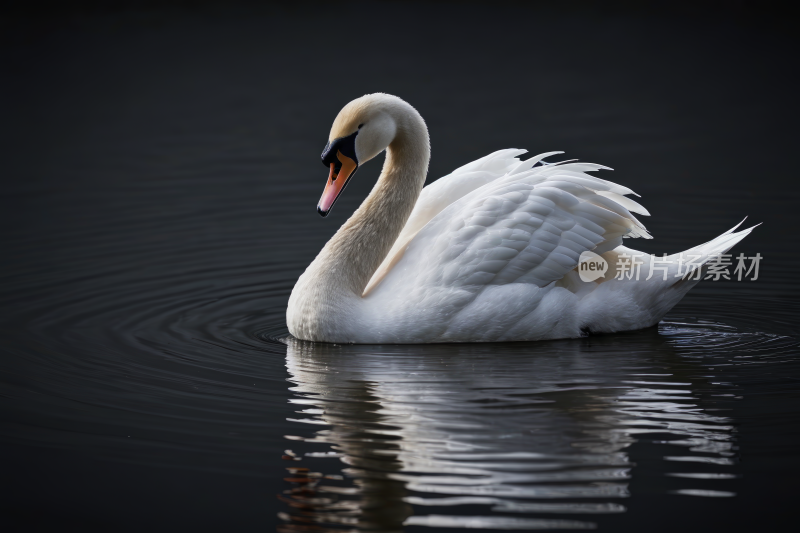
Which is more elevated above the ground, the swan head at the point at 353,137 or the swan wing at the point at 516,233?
the swan head at the point at 353,137

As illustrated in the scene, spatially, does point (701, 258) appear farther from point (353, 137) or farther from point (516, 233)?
point (353, 137)

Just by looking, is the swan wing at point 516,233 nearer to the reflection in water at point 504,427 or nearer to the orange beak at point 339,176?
the reflection in water at point 504,427

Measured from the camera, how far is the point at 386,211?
8117mm

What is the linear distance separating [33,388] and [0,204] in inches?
247

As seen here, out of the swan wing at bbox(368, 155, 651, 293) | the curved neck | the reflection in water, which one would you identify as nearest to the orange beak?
the curved neck

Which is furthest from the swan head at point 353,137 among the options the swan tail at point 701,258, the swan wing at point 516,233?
the swan tail at point 701,258

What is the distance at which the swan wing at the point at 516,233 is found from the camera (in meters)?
7.64

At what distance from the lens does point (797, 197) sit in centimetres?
1212

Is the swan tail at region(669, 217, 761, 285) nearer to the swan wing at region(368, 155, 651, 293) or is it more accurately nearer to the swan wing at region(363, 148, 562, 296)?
the swan wing at region(368, 155, 651, 293)

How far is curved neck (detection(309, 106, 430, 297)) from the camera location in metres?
8.01

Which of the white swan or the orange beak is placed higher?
the orange beak

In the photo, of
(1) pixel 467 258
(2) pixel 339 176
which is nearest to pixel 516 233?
(1) pixel 467 258

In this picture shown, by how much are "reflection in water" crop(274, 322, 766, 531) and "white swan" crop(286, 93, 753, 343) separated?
197 millimetres

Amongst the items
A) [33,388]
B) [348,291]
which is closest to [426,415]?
[348,291]
